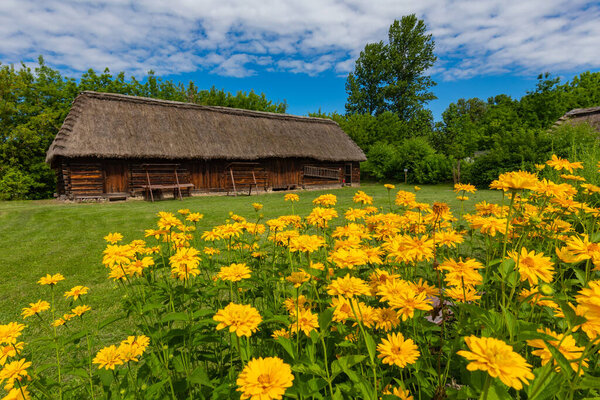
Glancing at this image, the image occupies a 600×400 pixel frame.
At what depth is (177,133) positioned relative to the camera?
14.8 meters

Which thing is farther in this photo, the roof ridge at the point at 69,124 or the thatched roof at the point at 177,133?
the thatched roof at the point at 177,133

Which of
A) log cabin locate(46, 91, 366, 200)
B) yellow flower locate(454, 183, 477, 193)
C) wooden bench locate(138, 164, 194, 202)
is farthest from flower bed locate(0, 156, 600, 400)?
wooden bench locate(138, 164, 194, 202)

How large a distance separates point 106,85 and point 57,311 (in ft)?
88.6

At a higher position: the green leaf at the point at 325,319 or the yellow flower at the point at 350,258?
the yellow flower at the point at 350,258

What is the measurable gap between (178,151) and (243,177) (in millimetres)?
3837

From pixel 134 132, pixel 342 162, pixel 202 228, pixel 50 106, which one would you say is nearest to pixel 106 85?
pixel 50 106

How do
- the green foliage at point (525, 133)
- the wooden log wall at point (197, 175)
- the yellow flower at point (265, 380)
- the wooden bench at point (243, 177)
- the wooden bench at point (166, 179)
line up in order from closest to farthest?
the yellow flower at point (265, 380), the green foliage at point (525, 133), the wooden log wall at point (197, 175), the wooden bench at point (166, 179), the wooden bench at point (243, 177)

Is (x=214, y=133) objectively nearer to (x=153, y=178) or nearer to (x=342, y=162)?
(x=153, y=178)

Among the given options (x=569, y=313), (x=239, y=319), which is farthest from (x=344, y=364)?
(x=569, y=313)

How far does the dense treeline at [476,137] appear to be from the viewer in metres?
13.8

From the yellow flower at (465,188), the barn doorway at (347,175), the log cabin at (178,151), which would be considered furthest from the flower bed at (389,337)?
the barn doorway at (347,175)

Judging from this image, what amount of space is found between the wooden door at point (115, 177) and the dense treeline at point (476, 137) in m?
18.3

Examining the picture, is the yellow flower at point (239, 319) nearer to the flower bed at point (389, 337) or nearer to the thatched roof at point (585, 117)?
the flower bed at point (389, 337)

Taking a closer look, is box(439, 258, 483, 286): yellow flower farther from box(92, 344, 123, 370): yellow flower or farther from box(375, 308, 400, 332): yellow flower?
box(92, 344, 123, 370): yellow flower
